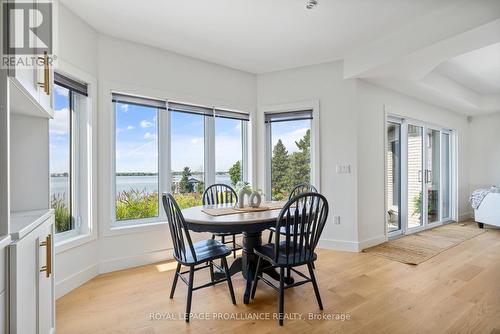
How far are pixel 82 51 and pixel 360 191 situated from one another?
12.2 ft

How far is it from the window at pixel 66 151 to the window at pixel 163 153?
39 cm

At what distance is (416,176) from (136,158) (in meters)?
4.73

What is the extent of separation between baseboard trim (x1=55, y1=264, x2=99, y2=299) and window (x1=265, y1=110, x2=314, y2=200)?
8.22 ft

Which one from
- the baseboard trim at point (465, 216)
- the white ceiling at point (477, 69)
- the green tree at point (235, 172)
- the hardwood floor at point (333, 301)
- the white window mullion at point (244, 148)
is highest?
the white ceiling at point (477, 69)

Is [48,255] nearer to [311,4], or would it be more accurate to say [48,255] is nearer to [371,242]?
[311,4]

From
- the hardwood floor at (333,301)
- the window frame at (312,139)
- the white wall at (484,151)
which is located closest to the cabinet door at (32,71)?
the hardwood floor at (333,301)

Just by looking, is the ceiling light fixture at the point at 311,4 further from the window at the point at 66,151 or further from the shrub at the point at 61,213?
the shrub at the point at 61,213

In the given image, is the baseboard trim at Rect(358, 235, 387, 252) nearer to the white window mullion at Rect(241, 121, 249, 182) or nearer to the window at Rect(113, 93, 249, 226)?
the white window mullion at Rect(241, 121, 249, 182)

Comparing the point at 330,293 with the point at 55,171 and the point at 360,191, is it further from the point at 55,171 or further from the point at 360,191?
the point at 55,171

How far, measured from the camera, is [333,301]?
226cm

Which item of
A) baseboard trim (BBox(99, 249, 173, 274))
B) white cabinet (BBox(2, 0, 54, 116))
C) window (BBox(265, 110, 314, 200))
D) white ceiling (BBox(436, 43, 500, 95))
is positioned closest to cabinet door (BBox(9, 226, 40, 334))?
white cabinet (BBox(2, 0, 54, 116))

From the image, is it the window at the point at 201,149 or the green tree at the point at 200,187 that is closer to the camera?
the window at the point at 201,149

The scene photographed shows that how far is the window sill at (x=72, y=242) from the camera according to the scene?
93.9 inches

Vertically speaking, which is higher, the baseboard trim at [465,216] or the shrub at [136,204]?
the shrub at [136,204]
